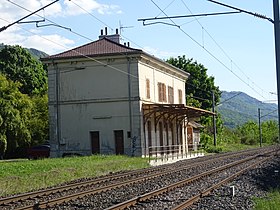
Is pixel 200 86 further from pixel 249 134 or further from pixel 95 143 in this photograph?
pixel 95 143

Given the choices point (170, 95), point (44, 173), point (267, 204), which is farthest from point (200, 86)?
point (267, 204)

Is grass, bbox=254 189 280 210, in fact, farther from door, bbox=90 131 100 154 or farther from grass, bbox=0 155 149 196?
door, bbox=90 131 100 154

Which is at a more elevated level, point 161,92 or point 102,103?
point 161,92

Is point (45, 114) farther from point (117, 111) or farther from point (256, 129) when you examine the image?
point (256, 129)

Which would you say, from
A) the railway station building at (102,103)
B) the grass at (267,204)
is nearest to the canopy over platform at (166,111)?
the railway station building at (102,103)

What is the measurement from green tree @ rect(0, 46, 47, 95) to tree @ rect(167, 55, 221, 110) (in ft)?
84.0

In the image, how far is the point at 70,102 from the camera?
163 feet

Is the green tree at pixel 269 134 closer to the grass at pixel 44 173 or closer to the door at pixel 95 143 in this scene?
the door at pixel 95 143

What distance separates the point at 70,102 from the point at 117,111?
4070 millimetres

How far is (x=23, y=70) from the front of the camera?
75750mm

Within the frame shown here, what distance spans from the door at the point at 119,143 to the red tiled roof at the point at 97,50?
6.47 meters

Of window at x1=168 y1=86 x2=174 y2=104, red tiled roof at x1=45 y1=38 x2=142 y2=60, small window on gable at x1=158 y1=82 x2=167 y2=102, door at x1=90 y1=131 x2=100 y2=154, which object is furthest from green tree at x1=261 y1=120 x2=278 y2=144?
door at x1=90 y1=131 x2=100 y2=154

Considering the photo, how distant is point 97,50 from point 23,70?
92.6 ft

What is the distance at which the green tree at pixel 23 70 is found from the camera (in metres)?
75.2
